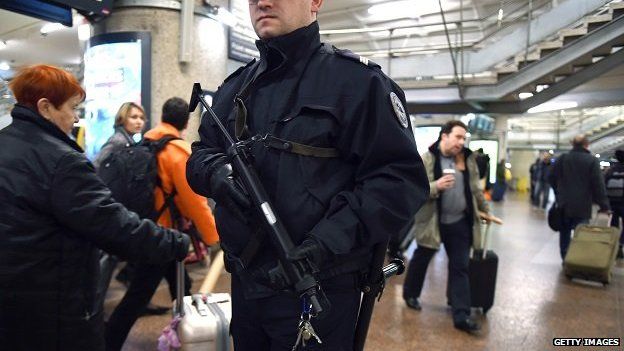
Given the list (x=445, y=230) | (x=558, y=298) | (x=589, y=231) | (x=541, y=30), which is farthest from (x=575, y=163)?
(x=445, y=230)

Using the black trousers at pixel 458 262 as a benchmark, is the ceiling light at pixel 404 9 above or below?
above

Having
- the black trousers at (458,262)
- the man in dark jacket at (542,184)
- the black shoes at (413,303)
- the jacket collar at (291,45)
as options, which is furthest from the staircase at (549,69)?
the jacket collar at (291,45)

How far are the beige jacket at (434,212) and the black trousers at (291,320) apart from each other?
2770 millimetres

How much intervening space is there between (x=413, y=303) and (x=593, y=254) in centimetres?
269

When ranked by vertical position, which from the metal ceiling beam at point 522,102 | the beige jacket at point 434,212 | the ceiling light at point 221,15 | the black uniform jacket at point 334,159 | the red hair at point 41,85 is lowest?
the beige jacket at point 434,212

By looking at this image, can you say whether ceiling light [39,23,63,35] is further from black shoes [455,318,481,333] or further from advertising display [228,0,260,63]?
black shoes [455,318,481,333]

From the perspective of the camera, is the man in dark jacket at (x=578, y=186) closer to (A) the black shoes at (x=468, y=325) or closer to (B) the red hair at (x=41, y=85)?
(A) the black shoes at (x=468, y=325)

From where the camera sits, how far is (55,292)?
175 cm

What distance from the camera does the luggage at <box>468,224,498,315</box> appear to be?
4121 mm

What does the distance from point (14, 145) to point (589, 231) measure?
240 inches

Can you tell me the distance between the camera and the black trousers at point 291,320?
1302 millimetres

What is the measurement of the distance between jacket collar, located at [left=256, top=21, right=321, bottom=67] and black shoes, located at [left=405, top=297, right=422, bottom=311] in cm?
342

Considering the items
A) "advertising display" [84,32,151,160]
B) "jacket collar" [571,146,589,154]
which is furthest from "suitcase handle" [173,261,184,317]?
"jacket collar" [571,146,589,154]

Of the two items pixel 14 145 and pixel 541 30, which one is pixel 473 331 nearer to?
pixel 14 145
